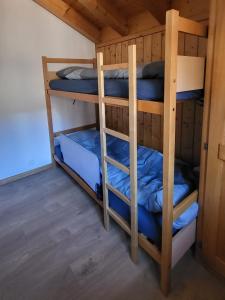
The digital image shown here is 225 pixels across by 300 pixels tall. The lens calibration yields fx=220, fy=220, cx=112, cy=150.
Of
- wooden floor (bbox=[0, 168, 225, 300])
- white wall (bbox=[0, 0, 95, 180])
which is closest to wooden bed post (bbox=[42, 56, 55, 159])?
white wall (bbox=[0, 0, 95, 180])

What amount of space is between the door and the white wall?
7.89 feet

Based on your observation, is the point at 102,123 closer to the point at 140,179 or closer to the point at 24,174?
the point at 140,179

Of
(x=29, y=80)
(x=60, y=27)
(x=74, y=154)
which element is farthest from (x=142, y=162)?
(x=60, y=27)

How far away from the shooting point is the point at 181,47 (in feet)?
7.18

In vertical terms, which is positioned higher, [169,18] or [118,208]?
[169,18]

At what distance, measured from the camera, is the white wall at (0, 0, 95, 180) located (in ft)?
8.89

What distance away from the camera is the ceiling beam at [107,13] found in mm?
2504

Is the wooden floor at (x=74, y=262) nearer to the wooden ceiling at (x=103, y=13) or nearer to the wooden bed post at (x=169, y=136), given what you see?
the wooden bed post at (x=169, y=136)

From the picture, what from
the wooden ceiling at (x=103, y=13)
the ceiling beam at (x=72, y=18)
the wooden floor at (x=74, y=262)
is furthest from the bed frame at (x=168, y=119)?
the ceiling beam at (x=72, y=18)

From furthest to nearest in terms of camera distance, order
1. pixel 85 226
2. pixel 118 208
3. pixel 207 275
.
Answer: pixel 85 226 → pixel 118 208 → pixel 207 275

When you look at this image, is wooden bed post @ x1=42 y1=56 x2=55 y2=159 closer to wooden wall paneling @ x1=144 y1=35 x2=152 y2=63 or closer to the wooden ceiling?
the wooden ceiling

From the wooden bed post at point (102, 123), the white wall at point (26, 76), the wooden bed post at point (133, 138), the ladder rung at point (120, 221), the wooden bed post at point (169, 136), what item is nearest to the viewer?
the wooden bed post at point (169, 136)

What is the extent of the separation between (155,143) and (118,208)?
1.17 meters

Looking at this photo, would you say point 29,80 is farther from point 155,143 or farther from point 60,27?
point 155,143
